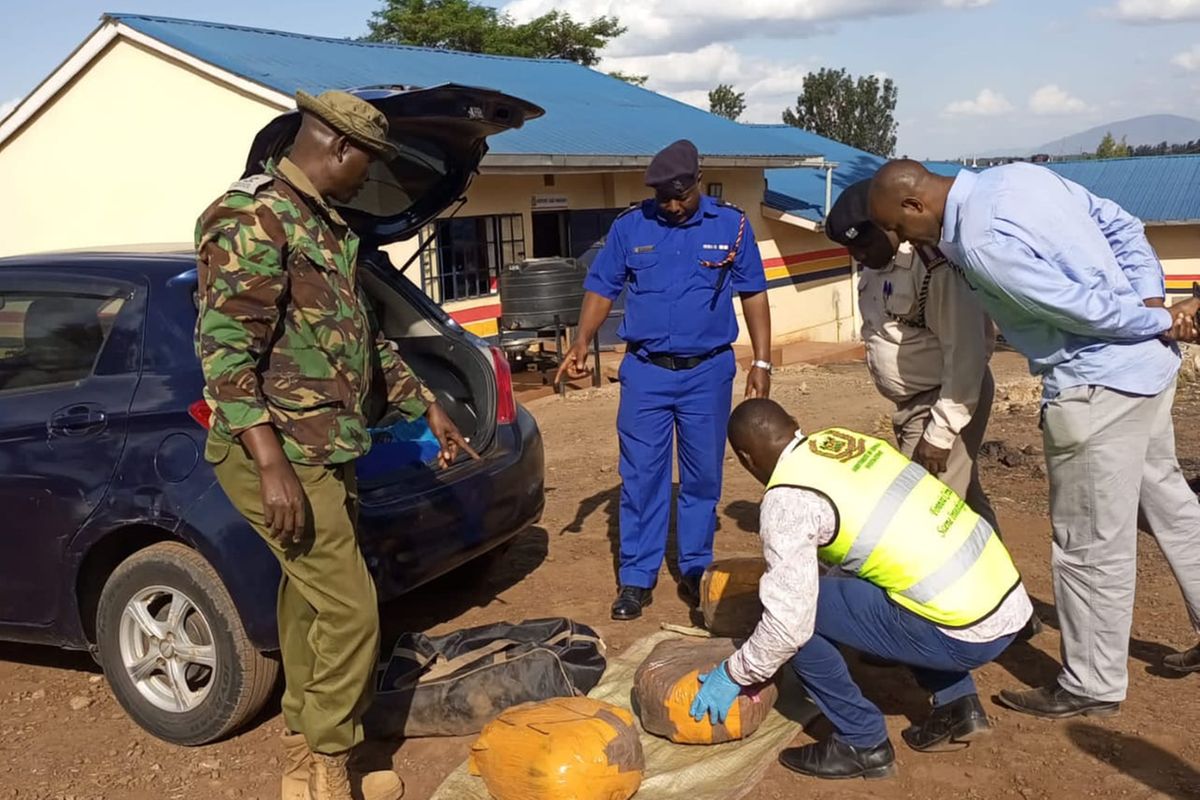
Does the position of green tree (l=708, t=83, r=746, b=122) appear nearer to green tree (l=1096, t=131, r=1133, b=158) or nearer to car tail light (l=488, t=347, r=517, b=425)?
green tree (l=1096, t=131, r=1133, b=158)

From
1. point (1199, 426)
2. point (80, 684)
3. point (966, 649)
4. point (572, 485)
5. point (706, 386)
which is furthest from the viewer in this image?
point (1199, 426)

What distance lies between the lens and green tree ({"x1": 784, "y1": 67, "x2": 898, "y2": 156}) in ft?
178

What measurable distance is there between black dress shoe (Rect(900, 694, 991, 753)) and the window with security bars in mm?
9381

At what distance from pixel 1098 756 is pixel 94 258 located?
3673 millimetres

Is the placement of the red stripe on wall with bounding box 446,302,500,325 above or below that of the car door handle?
below

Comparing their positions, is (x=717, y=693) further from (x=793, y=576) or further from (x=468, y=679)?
(x=468, y=679)

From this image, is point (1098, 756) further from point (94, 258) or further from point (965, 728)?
point (94, 258)

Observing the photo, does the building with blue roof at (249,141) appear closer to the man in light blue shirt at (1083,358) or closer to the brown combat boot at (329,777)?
the man in light blue shirt at (1083,358)

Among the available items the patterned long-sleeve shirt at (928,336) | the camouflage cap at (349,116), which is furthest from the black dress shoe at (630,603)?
the camouflage cap at (349,116)

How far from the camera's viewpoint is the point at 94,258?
388 cm

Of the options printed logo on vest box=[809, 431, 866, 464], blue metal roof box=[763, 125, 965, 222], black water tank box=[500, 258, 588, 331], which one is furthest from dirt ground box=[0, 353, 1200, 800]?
blue metal roof box=[763, 125, 965, 222]

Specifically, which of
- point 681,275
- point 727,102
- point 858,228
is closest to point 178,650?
point 681,275

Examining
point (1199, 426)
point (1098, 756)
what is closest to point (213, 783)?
point (1098, 756)

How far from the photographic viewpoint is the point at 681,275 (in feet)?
14.7
